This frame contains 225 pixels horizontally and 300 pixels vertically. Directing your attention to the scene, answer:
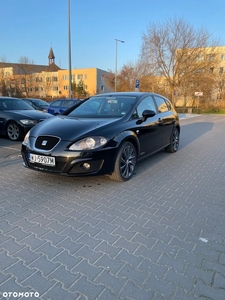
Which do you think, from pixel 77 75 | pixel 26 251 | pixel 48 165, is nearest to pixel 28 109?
pixel 48 165

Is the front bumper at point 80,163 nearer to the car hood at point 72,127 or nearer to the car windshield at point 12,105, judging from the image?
the car hood at point 72,127

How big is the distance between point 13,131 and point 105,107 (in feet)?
13.9

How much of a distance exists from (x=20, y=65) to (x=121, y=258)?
53.8 m

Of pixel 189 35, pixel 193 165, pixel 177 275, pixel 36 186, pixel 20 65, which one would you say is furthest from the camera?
pixel 20 65

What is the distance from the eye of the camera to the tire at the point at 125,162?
388 centimetres

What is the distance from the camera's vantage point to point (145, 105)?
4930mm

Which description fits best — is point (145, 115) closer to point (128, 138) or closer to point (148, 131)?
point (148, 131)

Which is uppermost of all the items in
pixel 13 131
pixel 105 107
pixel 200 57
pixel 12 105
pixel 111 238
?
pixel 200 57

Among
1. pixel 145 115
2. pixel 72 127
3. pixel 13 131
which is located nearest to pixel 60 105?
pixel 13 131

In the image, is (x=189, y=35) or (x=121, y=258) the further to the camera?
(x=189, y=35)

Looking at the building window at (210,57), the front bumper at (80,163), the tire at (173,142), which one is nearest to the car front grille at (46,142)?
the front bumper at (80,163)

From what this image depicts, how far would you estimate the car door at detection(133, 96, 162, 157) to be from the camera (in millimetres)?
4570

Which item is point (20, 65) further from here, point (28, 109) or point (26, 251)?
point (26, 251)

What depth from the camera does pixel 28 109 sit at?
846cm
